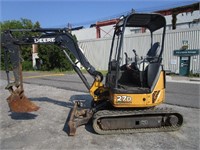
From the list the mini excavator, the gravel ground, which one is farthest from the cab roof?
the gravel ground

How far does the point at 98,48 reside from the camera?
31.2 meters

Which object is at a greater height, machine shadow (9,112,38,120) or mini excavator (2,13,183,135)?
mini excavator (2,13,183,135)

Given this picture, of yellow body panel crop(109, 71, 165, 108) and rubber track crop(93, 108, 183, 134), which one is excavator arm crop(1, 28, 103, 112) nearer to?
yellow body panel crop(109, 71, 165, 108)

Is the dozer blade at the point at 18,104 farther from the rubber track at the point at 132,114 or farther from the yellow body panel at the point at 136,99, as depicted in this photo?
the yellow body panel at the point at 136,99

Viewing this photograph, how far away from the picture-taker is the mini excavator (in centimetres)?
603

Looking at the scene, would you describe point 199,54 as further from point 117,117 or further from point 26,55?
point 26,55

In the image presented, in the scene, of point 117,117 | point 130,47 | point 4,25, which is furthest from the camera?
point 4,25

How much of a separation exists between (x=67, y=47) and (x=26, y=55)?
38846 mm

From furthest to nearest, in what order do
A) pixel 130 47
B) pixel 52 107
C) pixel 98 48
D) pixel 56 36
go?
pixel 98 48
pixel 130 47
pixel 52 107
pixel 56 36

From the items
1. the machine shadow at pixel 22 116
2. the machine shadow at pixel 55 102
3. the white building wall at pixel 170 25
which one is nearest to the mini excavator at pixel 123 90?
the machine shadow at pixel 22 116

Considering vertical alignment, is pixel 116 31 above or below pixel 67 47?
above

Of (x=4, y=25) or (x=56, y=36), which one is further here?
(x=4, y=25)

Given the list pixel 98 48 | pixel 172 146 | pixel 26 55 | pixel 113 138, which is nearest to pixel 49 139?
pixel 113 138

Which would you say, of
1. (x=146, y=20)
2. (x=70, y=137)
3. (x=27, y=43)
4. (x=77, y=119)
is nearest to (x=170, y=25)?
(x=146, y=20)
